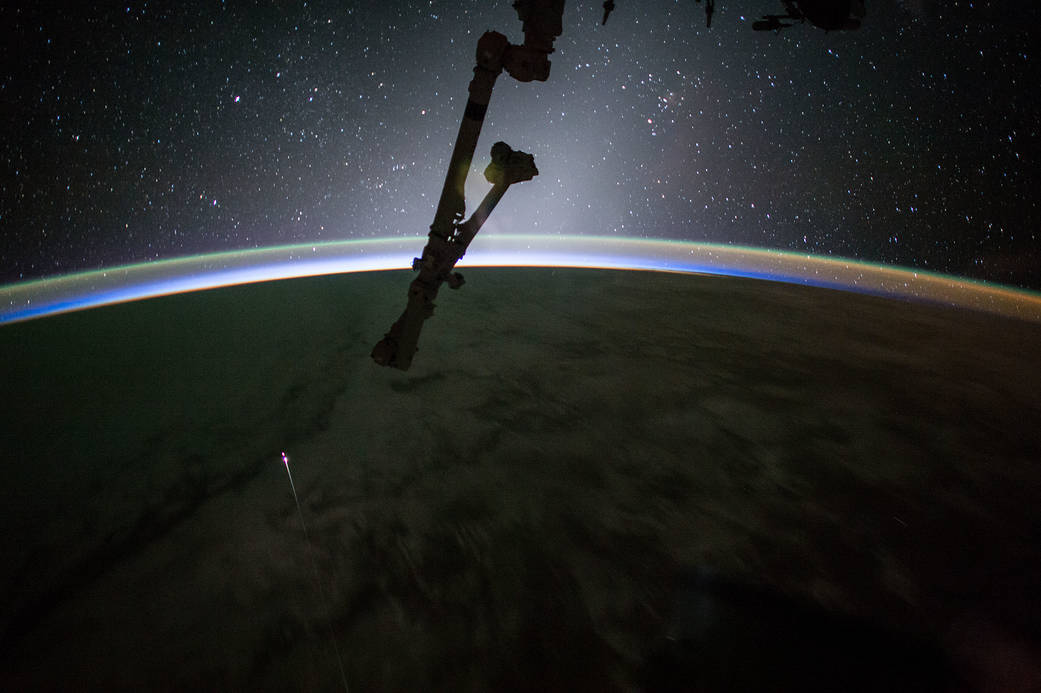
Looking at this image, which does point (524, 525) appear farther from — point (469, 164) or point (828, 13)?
point (828, 13)

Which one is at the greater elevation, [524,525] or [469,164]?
[469,164]

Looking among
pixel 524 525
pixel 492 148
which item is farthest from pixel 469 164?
pixel 524 525

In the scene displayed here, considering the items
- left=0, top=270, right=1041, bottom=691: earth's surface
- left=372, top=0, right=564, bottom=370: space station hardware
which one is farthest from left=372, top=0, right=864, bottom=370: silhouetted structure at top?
left=0, top=270, right=1041, bottom=691: earth's surface

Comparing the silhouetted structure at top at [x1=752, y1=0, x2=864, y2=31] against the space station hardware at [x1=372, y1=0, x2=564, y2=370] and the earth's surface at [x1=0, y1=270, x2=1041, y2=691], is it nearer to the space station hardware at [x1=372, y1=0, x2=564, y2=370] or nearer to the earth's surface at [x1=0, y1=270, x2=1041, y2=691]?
the space station hardware at [x1=372, y1=0, x2=564, y2=370]

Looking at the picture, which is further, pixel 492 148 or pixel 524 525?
pixel 492 148

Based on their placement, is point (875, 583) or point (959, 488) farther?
point (959, 488)

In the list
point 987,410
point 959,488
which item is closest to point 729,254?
point 987,410

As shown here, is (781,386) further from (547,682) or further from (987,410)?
(547,682)

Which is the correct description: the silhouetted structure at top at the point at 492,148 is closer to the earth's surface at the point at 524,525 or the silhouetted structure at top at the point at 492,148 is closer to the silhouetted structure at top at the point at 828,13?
the silhouetted structure at top at the point at 828,13
